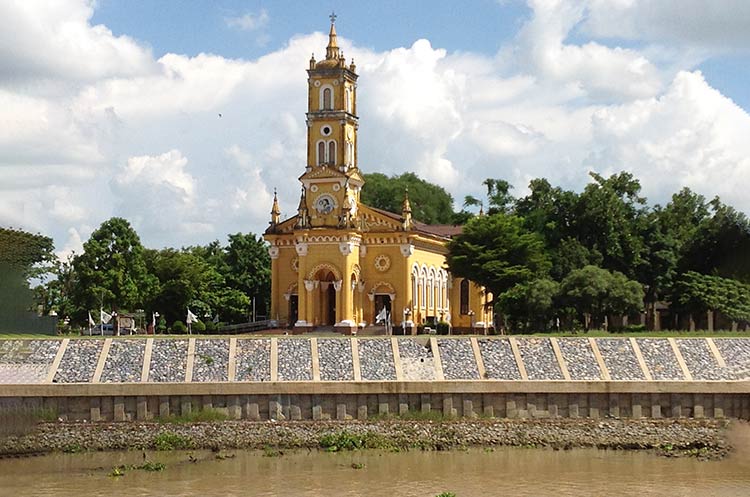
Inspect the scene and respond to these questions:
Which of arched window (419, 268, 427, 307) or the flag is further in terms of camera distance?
arched window (419, 268, 427, 307)

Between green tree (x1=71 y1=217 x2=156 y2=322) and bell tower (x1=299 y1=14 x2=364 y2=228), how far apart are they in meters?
10.5

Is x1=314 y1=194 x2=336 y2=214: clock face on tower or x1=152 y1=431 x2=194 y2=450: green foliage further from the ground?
x1=314 y1=194 x2=336 y2=214: clock face on tower

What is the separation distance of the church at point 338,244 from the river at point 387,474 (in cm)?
3587

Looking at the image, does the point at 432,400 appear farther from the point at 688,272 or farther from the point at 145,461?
the point at 688,272

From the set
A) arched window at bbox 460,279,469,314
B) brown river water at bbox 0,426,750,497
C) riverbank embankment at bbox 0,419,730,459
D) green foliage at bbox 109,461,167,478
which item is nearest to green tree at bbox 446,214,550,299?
arched window at bbox 460,279,469,314

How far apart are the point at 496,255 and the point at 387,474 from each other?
3915 centimetres

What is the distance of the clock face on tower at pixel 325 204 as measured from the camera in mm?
74500

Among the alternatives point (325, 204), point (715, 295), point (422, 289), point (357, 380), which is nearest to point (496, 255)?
point (422, 289)

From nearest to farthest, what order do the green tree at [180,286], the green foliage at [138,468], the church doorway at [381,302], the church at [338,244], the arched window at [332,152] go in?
the green foliage at [138,468] < the church at [338,244] < the arched window at [332,152] < the church doorway at [381,302] < the green tree at [180,286]

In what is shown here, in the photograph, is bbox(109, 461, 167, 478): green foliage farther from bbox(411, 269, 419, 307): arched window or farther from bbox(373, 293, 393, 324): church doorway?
bbox(411, 269, 419, 307): arched window

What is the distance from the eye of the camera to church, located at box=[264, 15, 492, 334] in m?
73.4

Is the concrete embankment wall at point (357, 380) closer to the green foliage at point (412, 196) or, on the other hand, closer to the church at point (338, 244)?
the church at point (338, 244)

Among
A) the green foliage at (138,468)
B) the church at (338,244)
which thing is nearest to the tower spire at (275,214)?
the church at (338,244)

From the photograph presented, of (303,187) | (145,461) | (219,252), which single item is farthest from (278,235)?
(145,461)
